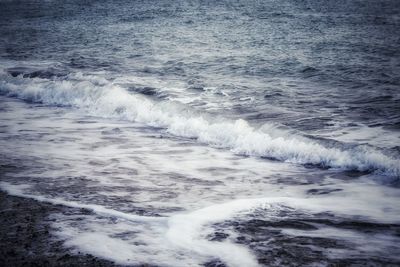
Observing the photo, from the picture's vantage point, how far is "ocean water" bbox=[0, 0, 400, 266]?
5.30 meters

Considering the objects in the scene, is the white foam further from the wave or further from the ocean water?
the wave

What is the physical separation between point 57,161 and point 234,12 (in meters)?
38.2

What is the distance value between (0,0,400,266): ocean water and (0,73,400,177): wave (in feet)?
0.13

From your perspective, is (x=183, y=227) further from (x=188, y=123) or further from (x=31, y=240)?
(x=188, y=123)

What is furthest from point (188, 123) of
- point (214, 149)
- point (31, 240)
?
point (31, 240)

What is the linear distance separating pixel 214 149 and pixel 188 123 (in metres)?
1.68

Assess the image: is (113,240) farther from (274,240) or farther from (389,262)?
(389,262)

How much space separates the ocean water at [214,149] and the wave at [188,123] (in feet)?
0.13

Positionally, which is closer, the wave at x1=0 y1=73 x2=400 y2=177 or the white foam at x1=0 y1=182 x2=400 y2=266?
the white foam at x1=0 y1=182 x2=400 y2=266

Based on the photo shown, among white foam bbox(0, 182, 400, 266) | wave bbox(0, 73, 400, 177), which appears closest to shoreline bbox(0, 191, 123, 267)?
white foam bbox(0, 182, 400, 266)

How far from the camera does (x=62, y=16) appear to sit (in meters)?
42.2

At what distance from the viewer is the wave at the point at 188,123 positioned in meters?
8.34

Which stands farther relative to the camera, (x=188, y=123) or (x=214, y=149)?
(x=188, y=123)

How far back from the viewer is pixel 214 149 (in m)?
9.66
